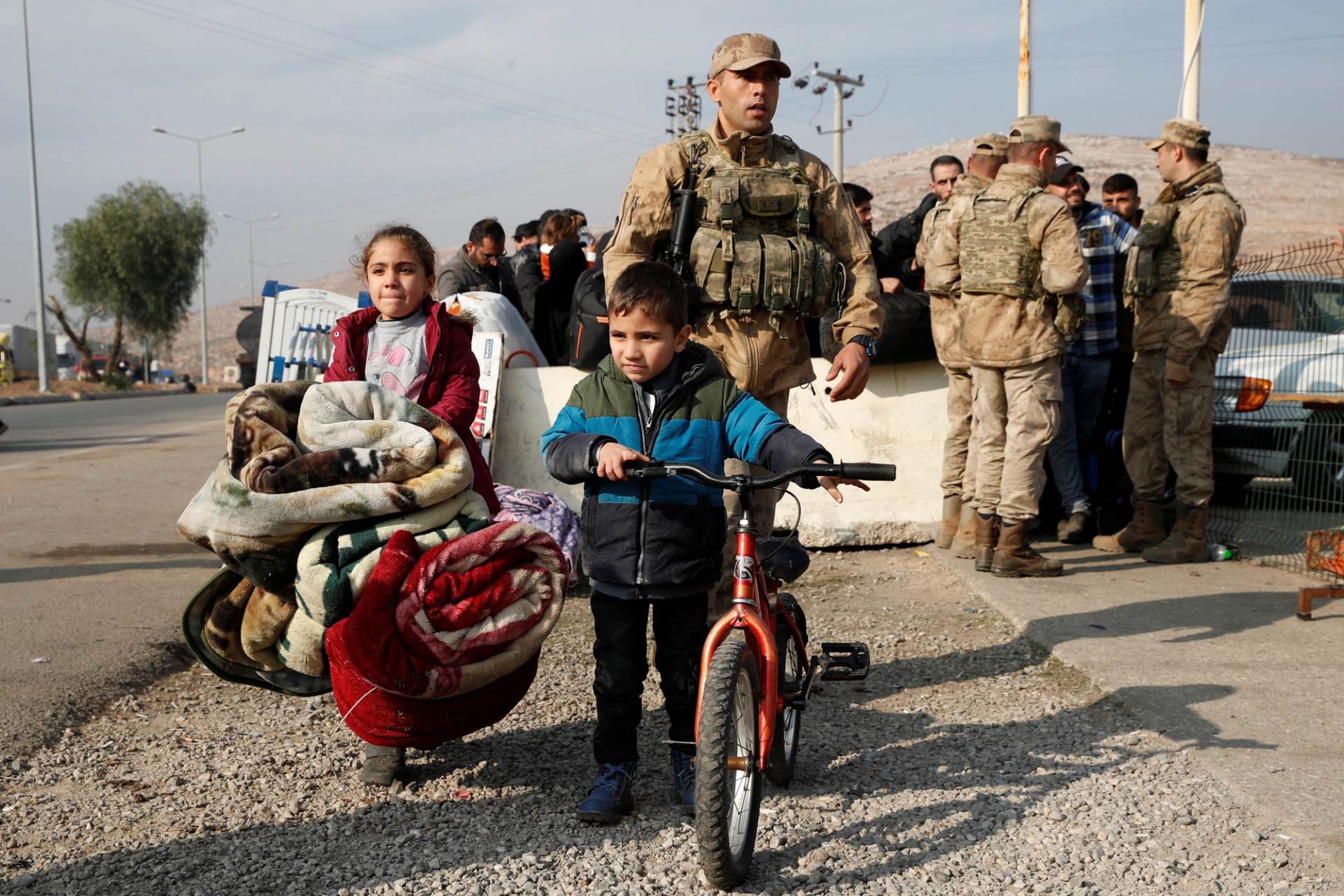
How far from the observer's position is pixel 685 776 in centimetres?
324

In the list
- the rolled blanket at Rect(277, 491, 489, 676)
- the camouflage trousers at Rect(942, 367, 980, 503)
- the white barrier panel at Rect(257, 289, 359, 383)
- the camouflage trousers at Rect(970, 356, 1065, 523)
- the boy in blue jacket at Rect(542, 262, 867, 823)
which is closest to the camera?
the rolled blanket at Rect(277, 491, 489, 676)

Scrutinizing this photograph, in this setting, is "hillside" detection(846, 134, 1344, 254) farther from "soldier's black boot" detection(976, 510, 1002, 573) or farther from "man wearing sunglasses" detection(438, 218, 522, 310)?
"soldier's black boot" detection(976, 510, 1002, 573)

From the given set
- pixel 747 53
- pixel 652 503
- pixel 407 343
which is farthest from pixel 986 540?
pixel 407 343

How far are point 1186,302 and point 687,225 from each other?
368 centimetres

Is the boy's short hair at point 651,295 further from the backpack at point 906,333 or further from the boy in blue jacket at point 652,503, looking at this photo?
the backpack at point 906,333

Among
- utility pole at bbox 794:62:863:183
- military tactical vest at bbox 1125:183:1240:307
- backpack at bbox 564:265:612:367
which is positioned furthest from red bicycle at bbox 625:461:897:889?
utility pole at bbox 794:62:863:183

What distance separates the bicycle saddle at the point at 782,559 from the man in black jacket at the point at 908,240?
470 centimetres

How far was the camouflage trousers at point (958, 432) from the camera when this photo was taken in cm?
671

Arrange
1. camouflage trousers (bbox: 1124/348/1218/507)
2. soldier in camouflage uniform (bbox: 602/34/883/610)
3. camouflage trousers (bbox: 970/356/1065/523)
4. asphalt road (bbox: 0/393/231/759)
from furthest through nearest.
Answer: camouflage trousers (bbox: 1124/348/1218/507) < camouflage trousers (bbox: 970/356/1065/523) < asphalt road (bbox: 0/393/231/759) < soldier in camouflage uniform (bbox: 602/34/883/610)

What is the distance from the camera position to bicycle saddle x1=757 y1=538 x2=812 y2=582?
10.8ft

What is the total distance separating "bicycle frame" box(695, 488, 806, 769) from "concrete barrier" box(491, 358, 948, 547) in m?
4.07

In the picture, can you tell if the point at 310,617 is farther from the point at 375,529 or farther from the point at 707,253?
the point at 707,253

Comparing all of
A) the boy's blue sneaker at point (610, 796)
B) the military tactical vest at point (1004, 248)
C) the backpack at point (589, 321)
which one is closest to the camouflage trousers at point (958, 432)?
the military tactical vest at point (1004, 248)

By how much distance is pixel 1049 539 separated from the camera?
735 centimetres
